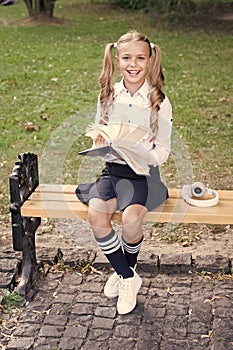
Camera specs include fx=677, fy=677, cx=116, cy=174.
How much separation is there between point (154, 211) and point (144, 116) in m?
0.56

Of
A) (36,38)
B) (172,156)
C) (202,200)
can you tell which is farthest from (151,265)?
(36,38)

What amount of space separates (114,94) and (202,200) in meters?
0.81

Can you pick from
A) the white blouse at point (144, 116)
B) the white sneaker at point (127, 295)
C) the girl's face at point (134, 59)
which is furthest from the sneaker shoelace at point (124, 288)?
the girl's face at point (134, 59)

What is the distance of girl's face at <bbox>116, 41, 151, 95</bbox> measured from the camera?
3.85 meters

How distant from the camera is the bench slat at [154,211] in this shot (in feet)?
12.3

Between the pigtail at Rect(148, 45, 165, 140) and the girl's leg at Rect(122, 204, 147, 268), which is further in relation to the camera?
the pigtail at Rect(148, 45, 165, 140)

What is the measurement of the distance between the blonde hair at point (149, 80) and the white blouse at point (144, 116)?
0.03 meters

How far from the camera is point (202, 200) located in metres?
3.88

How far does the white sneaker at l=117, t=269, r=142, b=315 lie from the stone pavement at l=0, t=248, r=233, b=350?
0.04m

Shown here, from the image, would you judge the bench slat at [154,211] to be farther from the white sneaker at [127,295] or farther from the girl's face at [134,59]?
→ the girl's face at [134,59]

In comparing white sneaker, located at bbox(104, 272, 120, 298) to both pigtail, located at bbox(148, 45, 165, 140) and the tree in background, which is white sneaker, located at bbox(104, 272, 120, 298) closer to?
pigtail, located at bbox(148, 45, 165, 140)

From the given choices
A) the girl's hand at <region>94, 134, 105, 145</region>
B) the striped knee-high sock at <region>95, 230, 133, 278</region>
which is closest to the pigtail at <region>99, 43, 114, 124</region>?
the girl's hand at <region>94, 134, 105, 145</region>

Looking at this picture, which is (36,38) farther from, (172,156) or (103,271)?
(103,271)

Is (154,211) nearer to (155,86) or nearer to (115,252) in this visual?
(115,252)
